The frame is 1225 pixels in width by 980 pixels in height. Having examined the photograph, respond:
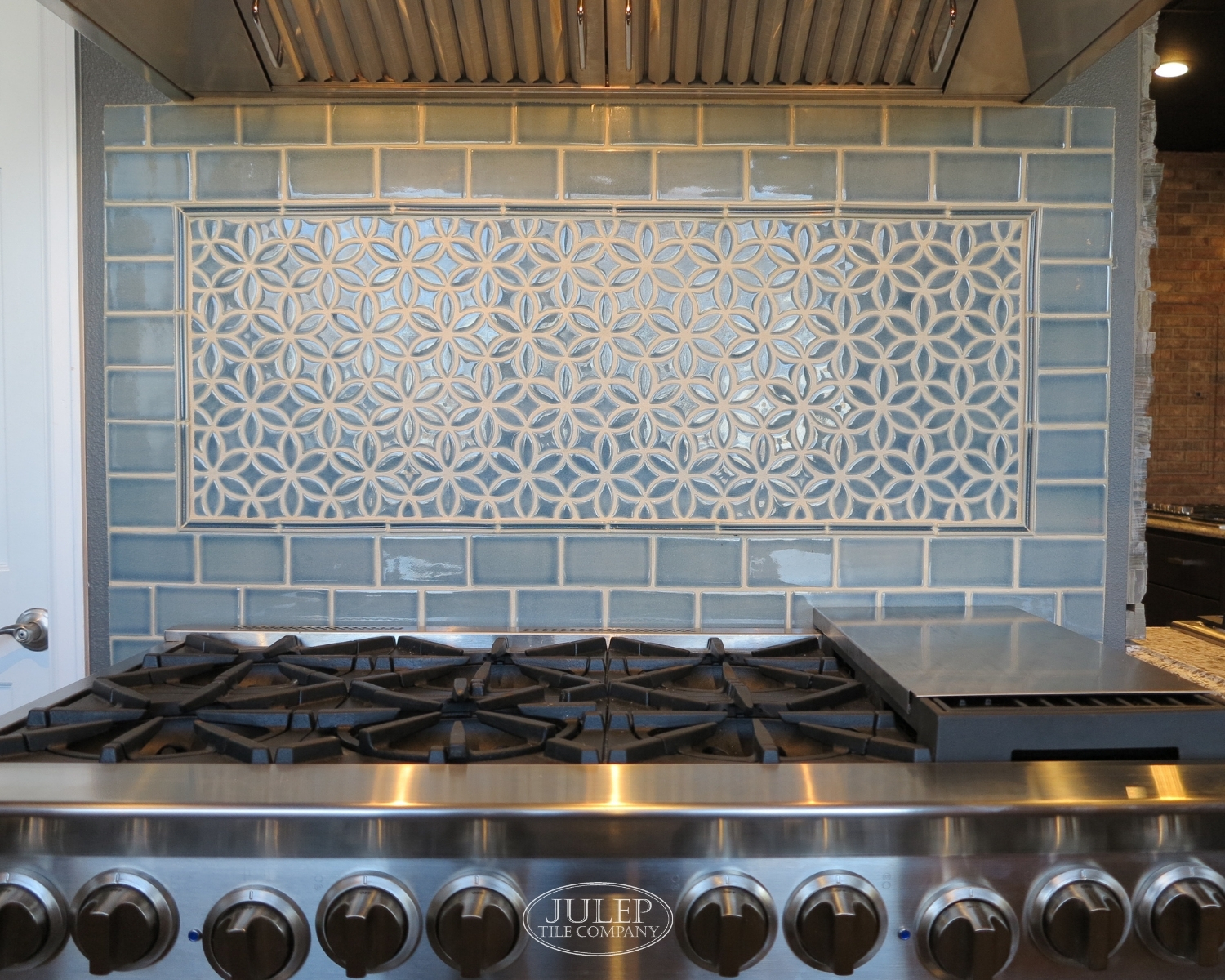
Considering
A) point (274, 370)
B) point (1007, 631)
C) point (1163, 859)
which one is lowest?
point (1163, 859)

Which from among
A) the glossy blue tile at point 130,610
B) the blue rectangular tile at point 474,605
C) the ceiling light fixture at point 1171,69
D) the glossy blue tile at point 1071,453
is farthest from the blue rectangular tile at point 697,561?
the ceiling light fixture at point 1171,69

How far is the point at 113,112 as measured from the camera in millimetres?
1558

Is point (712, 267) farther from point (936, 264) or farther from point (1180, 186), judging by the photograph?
point (1180, 186)

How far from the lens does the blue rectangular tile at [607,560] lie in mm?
1580

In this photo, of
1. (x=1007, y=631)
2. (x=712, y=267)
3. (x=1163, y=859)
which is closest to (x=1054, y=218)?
(x=712, y=267)

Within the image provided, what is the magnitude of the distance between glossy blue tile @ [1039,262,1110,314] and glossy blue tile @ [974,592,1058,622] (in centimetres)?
47

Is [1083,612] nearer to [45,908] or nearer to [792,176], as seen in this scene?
[792,176]

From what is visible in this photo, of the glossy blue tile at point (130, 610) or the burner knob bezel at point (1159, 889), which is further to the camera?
the glossy blue tile at point (130, 610)

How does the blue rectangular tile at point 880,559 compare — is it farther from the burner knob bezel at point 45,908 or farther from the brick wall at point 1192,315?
the brick wall at point 1192,315

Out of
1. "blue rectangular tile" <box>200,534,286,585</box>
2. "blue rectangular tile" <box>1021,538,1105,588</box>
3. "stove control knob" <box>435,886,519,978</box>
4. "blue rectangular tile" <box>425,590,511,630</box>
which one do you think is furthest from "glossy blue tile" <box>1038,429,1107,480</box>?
"blue rectangular tile" <box>200,534,286,585</box>

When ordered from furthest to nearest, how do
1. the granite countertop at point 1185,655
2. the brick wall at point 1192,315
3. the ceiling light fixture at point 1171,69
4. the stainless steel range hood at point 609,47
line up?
the brick wall at point 1192,315
the ceiling light fixture at point 1171,69
the granite countertop at point 1185,655
the stainless steel range hood at point 609,47

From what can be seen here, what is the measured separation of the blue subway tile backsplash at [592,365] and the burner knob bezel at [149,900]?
28.3 inches

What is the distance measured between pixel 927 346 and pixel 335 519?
1025 millimetres

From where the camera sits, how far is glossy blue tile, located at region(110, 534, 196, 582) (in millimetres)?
1586
